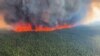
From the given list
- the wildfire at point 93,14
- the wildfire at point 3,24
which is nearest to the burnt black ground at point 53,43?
the wildfire at point 3,24

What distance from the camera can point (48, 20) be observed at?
36.0ft

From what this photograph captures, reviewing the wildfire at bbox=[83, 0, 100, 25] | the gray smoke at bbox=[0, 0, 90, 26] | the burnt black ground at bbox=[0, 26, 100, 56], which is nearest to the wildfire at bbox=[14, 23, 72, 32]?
the gray smoke at bbox=[0, 0, 90, 26]

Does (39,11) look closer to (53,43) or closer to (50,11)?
(50,11)

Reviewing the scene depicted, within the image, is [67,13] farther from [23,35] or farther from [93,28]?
[23,35]

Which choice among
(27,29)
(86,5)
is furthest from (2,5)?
(86,5)

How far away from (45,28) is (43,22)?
0.28 meters

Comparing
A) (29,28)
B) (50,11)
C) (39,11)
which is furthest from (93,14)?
(29,28)

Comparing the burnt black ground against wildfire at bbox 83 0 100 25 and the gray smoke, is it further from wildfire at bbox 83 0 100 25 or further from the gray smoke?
wildfire at bbox 83 0 100 25

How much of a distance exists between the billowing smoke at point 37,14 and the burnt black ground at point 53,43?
0.57 m

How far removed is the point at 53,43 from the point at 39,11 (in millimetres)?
2035

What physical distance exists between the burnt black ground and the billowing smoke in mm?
566

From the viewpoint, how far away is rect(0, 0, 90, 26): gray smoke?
10.8 m

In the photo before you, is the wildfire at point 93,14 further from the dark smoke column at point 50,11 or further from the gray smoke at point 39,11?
the gray smoke at point 39,11

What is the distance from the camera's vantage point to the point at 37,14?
10953 millimetres
